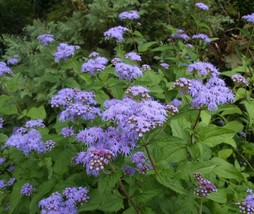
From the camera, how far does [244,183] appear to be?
2709mm

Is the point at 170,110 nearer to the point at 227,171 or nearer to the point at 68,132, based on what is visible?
the point at 227,171

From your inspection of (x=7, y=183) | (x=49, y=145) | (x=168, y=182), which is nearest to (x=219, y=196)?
(x=168, y=182)

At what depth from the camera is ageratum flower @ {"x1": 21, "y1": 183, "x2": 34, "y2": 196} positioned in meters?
Result: 2.49

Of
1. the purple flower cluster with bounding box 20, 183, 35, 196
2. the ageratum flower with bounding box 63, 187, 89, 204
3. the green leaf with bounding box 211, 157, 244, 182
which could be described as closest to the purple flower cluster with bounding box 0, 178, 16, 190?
the purple flower cluster with bounding box 20, 183, 35, 196

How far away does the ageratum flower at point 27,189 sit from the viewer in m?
2.49

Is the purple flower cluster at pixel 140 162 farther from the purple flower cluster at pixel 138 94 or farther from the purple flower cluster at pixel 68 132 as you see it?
the purple flower cluster at pixel 68 132

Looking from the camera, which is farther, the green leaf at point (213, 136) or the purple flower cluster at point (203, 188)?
the green leaf at point (213, 136)

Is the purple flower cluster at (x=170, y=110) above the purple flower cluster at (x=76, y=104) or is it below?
above

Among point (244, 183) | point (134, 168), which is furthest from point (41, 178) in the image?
point (244, 183)

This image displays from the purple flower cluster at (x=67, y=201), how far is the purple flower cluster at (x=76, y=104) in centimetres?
50

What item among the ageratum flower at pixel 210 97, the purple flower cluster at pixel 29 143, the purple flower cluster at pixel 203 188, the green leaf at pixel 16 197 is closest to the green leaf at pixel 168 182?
the purple flower cluster at pixel 203 188

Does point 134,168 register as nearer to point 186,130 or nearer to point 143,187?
point 143,187

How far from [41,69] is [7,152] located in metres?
1.88

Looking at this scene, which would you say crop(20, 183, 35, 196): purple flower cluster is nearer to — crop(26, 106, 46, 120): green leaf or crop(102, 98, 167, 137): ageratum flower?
crop(26, 106, 46, 120): green leaf
